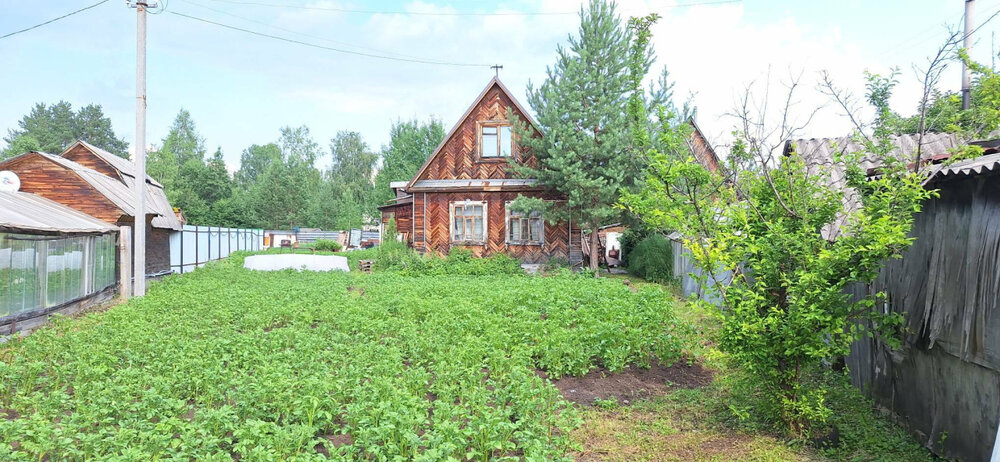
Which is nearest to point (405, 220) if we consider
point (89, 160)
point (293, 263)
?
point (293, 263)

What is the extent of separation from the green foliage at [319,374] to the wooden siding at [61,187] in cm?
500

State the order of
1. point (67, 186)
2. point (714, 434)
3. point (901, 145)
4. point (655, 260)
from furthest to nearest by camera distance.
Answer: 1. point (655, 260)
2. point (67, 186)
3. point (901, 145)
4. point (714, 434)

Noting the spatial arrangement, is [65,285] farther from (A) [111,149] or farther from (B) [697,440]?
(A) [111,149]

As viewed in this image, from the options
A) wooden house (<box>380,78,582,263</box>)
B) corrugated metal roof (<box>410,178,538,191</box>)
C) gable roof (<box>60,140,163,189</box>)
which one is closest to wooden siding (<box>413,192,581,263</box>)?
wooden house (<box>380,78,582,263</box>)

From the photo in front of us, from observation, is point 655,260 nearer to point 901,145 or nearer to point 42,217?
point 901,145

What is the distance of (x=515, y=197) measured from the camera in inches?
874

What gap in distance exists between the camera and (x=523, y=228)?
22391 millimetres

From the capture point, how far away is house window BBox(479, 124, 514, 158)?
22406 mm

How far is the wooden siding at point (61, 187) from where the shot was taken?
52.2ft

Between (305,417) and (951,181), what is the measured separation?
559 cm

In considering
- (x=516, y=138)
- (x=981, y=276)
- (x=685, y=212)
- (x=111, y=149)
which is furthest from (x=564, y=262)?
(x=111, y=149)

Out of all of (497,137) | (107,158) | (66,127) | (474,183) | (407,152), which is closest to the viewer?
(107,158)

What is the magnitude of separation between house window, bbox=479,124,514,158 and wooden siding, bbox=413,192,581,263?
1480 millimetres

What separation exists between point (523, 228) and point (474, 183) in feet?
7.71
